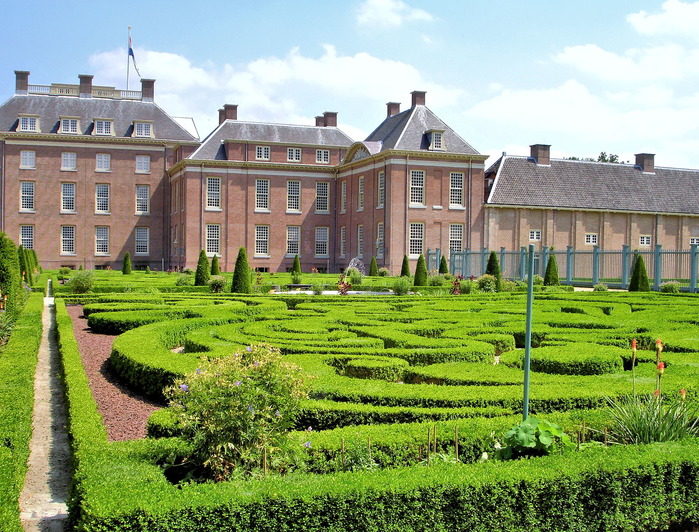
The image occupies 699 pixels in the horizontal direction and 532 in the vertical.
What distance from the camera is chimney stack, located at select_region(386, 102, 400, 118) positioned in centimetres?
4703

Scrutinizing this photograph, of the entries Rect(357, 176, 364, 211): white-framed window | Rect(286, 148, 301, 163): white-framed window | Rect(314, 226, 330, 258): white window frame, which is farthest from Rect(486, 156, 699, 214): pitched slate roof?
Rect(286, 148, 301, 163): white-framed window

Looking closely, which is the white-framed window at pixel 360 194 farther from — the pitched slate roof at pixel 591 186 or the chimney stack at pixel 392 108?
the pitched slate roof at pixel 591 186

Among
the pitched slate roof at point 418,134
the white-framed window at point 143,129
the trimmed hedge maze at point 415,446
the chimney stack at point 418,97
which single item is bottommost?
the trimmed hedge maze at point 415,446

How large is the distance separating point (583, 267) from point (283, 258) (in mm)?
18968

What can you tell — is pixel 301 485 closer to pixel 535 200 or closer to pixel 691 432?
pixel 691 432

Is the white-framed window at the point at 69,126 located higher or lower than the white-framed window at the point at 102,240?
higher

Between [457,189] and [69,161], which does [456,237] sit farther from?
[69,161]

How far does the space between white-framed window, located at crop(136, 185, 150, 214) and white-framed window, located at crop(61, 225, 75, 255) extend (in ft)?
15.0

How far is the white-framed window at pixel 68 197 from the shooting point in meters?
49.0

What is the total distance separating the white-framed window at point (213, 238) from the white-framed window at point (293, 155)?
649 centimetres

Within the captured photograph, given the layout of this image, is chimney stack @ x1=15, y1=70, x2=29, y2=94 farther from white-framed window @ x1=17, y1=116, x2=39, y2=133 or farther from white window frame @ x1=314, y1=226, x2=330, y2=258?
white window frame @ x1=314, y1=226, x2=330, y2=258

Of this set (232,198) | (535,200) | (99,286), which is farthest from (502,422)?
(232,198)

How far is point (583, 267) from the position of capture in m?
42.5

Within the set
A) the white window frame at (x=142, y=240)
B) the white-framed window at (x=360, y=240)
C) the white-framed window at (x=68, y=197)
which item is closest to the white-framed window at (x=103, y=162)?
the white-framed window at (x=68, y=197)
